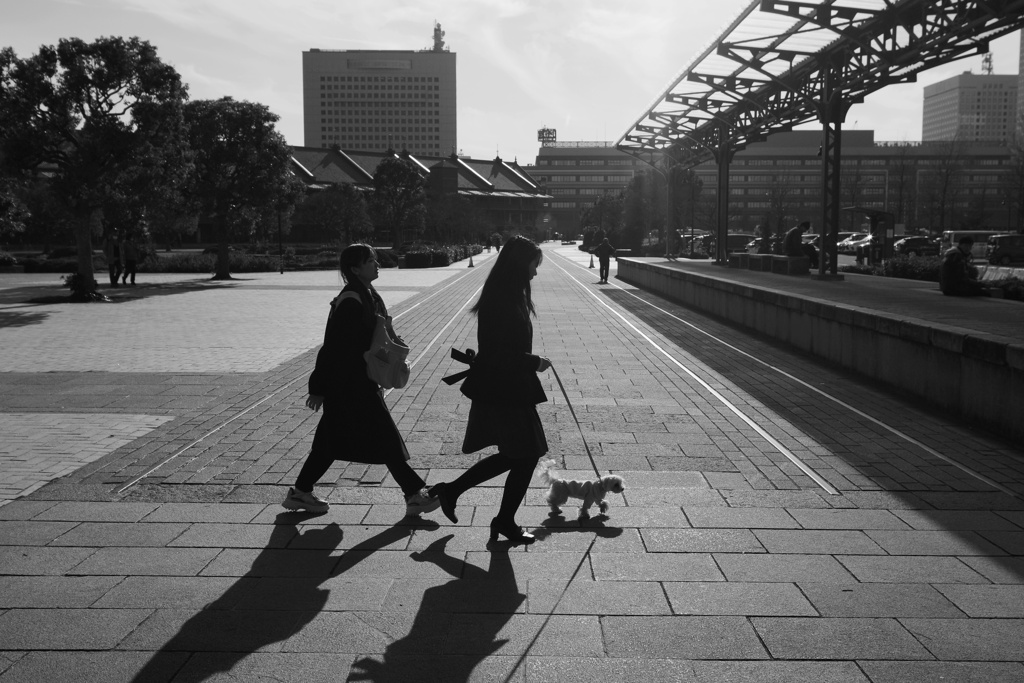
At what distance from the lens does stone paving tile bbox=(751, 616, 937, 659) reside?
3.62 meters

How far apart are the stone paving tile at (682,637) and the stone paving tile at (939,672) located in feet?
1.31

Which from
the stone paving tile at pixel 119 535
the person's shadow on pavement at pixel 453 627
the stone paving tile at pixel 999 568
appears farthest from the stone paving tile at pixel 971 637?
the stone paving tile at pixel 119 535

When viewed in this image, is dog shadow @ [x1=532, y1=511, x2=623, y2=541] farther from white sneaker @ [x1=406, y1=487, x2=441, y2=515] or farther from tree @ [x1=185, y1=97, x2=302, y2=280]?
tree @ [x1=185, y1=97, x2=302, y2=280]

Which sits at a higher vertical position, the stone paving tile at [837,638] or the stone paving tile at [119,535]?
the stone paving tile at [119,535]

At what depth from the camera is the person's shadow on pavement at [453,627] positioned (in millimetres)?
3493

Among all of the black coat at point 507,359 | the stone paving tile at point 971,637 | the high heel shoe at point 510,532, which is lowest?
the stone paving tile at point 971,637

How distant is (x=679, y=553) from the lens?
190 inches

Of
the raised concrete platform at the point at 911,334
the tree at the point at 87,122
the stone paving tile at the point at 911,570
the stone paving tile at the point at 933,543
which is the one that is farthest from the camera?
the tree at the point at 87,122

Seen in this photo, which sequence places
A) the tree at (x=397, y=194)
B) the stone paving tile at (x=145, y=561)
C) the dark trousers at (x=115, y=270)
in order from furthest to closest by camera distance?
the tree at (x=397, y=194)
the dark trousers at (x=115, y=270)
the stone paving tile at (x=145, y=561)

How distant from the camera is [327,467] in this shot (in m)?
5.53

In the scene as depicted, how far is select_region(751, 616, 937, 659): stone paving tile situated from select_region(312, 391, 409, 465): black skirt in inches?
92.4

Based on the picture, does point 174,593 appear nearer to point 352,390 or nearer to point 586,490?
point 352,390

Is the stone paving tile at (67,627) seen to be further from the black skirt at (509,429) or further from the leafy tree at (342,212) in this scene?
the leafy tree at (342,212)

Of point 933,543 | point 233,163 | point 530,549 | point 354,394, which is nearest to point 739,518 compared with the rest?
point 933,543
